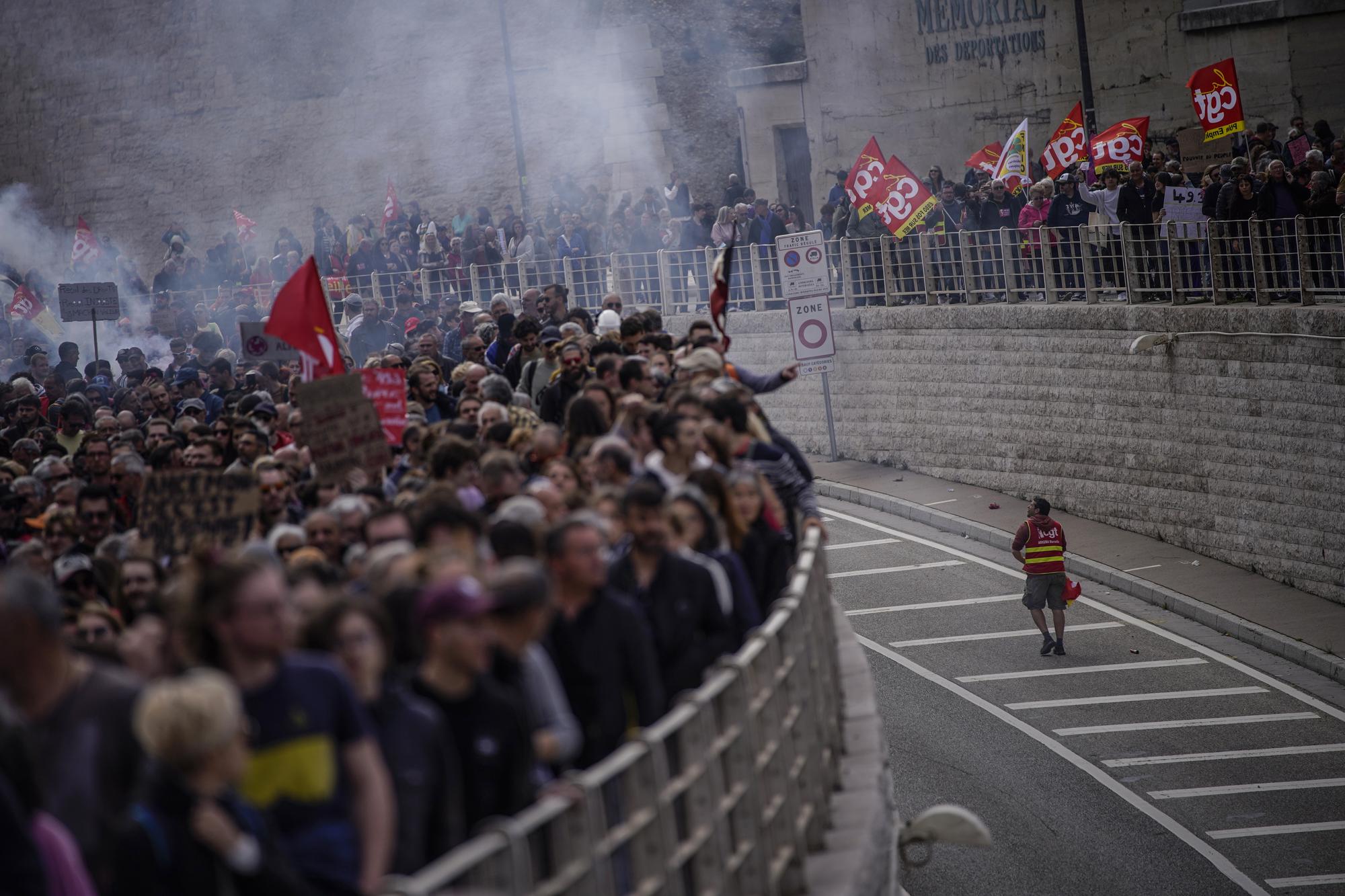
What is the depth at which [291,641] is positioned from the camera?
4.87 m

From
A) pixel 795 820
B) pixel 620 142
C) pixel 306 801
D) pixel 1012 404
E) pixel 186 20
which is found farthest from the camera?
pixel 186 20

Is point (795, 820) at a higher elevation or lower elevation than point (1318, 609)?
higher

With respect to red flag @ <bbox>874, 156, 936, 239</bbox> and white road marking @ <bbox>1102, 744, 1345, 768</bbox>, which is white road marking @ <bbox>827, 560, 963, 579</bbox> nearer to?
red flag @ <bbox>874, 156, 936, 239</bbox>

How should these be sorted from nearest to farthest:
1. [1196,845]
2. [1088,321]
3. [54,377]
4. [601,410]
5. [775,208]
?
[601,410] < [1196,845] < [54,377] < [1088,321] < [775,208]

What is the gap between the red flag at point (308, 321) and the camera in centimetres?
1186

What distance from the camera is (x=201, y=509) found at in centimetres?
842

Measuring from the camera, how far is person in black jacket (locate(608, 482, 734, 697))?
252 inches

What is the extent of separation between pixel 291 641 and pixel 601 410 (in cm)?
551

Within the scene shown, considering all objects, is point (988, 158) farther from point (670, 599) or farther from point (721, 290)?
point (670, 599)

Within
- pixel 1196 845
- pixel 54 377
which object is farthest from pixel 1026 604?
pixel 54 377

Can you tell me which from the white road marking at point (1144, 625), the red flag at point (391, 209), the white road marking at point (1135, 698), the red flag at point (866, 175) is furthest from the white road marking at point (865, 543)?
the red flag at point (391, 209)

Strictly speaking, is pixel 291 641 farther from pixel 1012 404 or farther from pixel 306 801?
pixel 1012 404

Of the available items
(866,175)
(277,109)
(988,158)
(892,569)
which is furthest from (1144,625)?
(277,109)

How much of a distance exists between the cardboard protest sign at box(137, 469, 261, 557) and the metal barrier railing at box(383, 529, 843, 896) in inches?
103
